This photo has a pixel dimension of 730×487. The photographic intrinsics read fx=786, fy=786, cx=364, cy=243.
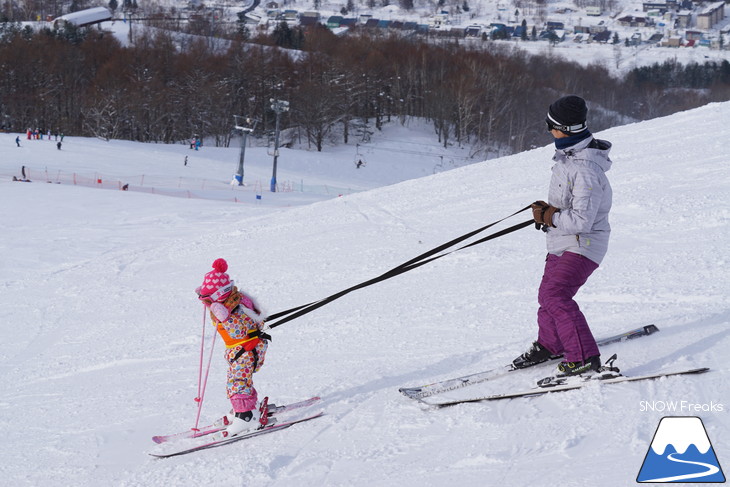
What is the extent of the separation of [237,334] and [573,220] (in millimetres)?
2064

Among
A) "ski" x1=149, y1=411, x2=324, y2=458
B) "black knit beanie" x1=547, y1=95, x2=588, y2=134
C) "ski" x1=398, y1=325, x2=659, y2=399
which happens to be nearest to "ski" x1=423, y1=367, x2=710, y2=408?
"ski" x1=398, y1=325, x2=659, y2=399

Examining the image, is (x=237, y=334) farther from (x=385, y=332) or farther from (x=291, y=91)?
(x=291, y=91)

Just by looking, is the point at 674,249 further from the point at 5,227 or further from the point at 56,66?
the point at 56,66

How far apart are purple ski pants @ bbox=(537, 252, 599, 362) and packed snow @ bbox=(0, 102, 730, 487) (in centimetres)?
24

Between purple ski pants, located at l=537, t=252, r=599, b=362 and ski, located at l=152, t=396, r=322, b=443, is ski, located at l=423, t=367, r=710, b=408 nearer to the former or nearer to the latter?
purple ski pants, located at l=537, t=252, r=599, b=362

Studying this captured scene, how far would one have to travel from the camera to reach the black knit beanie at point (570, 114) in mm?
4273

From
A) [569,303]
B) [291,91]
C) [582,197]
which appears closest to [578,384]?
[569,303]

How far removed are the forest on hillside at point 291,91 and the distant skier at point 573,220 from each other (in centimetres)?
5784

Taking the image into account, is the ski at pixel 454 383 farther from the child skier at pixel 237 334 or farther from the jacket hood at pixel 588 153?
the jacket hood at pixel 588 153

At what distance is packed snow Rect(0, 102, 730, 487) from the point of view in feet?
13.9

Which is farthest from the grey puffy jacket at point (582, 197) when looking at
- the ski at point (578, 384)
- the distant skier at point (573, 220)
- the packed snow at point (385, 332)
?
the packed snow at point (385, 332)

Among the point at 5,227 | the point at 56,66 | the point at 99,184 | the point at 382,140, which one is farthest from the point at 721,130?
the point at 56,66

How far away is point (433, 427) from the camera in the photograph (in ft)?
14.7

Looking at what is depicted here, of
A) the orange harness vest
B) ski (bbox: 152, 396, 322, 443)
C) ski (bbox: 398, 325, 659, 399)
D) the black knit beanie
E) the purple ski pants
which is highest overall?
the black knit beanie
